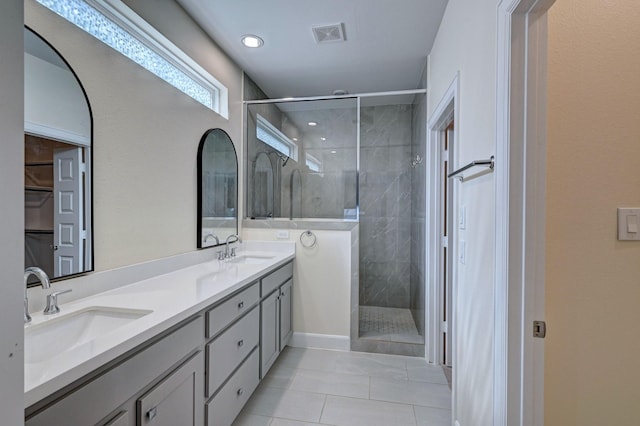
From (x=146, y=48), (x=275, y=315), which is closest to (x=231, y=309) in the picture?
(x=275, y=315)

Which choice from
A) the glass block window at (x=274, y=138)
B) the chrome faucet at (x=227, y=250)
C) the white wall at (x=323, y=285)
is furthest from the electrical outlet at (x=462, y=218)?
the glass block window at (x=274, y=138)

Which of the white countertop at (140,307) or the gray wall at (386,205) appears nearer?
the white countertop at (140,307)

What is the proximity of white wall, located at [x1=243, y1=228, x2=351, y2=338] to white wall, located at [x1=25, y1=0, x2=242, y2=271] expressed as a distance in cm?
112

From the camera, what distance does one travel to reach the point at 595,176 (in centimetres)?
108

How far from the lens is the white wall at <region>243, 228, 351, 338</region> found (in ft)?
9.54

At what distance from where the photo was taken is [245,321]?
1.90 m

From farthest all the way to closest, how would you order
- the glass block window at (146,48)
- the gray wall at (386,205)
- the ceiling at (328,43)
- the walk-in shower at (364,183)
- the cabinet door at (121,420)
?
the gray wall at (386,205)
the walk-in shower at (364,183)
the ceiling at (328,43)
the glass block window at (146,48)
the cabinet door at (121,420)

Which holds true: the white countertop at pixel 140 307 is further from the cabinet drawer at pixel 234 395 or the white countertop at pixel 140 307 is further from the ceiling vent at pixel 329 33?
the ceiling vent at pixel 329 33

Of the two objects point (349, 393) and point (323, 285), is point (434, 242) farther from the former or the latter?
point (349, 393)

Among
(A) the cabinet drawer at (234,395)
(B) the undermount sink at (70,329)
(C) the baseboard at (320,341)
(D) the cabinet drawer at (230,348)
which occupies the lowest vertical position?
(C) the baseboard at (320,341)

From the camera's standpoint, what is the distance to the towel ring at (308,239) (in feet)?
9.67

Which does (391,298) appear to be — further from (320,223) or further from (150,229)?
(150,229)

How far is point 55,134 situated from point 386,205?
3.27 metres

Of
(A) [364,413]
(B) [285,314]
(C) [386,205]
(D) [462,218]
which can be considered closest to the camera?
(D) [462,218]
